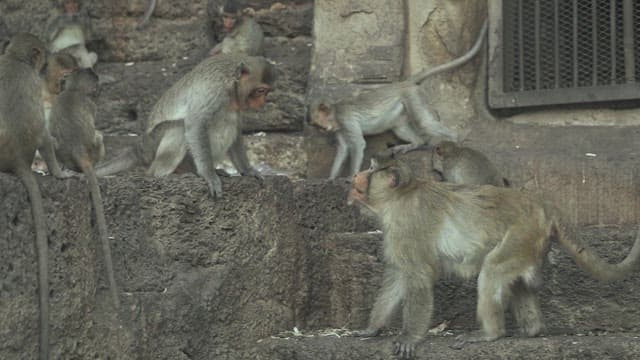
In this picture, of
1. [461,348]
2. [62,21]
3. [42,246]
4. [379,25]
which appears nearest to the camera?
[42,246]

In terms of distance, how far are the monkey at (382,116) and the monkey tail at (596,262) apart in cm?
270

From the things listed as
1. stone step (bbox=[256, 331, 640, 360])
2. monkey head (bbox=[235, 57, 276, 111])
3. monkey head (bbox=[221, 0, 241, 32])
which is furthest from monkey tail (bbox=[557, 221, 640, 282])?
monkey head (bbox=[221, 0, 241, 32])

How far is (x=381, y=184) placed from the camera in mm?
7887

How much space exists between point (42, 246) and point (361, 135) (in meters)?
4.74

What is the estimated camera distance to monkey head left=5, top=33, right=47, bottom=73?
7062 millimetres

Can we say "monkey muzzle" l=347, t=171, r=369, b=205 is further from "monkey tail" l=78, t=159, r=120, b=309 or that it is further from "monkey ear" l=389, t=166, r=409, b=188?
"monkey tail" l=78, t=159, r=120, b=309

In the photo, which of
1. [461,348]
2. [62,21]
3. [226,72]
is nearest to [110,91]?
[62,21]

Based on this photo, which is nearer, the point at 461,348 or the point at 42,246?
the point at 42,246

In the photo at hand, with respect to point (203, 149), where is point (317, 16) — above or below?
above

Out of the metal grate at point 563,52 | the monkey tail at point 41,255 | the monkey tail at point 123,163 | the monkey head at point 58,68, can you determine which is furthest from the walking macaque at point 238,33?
the monkey tail at point 41,255

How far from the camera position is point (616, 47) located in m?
10.0

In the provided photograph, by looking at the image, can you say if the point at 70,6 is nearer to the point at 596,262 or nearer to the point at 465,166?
the point at 465,166

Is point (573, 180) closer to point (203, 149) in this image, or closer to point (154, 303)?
point (203, 149)

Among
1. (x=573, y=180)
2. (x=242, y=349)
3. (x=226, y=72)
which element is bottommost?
(x=242, y=349)
